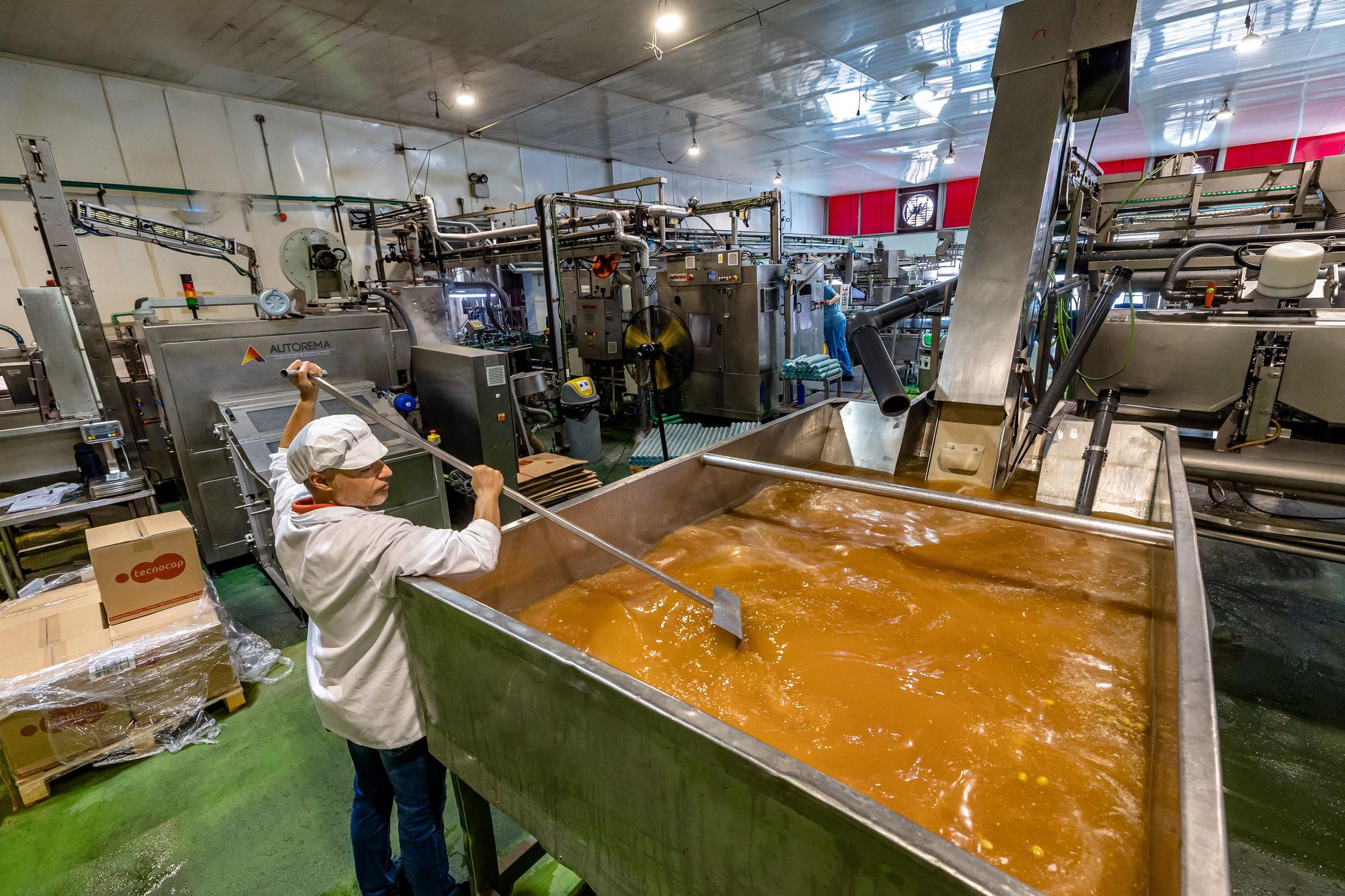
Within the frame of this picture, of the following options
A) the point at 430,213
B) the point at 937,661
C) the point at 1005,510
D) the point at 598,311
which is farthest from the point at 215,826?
the point at 430,213

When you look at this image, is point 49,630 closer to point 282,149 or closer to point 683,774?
point 683,774

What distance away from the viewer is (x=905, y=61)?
5.77m

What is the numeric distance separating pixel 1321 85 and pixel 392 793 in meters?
11.8

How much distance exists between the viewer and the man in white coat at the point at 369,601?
1.24 meters

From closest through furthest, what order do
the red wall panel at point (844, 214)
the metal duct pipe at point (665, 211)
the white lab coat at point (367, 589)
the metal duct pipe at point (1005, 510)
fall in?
1. the white lab coat at point (367, 589)
2. the metal duct pipe at point (1005, 510)
3. the metal duct pipe at point (665, 211)
4. the red wall panel at point (844, 214)

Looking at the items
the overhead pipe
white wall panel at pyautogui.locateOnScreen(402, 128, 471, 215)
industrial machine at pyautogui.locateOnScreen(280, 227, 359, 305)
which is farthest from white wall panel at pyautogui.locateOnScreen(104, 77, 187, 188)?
the overhead pipe

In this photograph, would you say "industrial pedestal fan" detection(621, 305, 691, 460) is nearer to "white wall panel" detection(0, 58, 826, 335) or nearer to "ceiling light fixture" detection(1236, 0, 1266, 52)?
"white wall panel" detection(0, 58, 826, 335)

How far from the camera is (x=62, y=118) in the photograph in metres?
5.01

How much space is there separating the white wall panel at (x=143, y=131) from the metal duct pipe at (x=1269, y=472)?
26.4 feet

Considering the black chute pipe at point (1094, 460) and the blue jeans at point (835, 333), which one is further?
the blue jeans at point (835, 333)

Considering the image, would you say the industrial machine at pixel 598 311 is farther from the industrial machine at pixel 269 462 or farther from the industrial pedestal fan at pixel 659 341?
the industrial machine at pixel 269 462

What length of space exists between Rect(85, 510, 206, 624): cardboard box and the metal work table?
533mm

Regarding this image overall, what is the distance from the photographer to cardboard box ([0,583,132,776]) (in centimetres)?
204

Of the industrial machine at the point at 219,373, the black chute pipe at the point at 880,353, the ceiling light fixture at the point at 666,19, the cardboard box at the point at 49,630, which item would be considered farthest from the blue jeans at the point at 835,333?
the cardboard box at the point at 49,630
